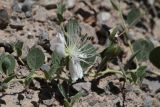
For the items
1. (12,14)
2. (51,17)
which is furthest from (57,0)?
(12,14)

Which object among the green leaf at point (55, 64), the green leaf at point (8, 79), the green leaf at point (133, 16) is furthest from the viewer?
the green leaf at point (133, 16)

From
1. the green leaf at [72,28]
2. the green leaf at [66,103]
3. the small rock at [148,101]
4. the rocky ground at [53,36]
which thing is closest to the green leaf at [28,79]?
the rocky ground at [53,36]

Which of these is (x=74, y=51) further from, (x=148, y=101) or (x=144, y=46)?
(x=144, y=46)

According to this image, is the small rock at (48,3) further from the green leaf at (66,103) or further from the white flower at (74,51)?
the green leaf at (66,103)

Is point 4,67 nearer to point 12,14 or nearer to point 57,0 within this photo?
point 12,14

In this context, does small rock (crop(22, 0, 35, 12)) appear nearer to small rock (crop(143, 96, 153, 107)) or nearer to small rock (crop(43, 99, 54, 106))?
small rock (crop(43, 99, 54, 106))

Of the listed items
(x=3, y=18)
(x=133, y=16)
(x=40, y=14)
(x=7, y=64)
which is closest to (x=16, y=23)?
(x=3, y=18)

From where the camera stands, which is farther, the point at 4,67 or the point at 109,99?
the point at 109,99
